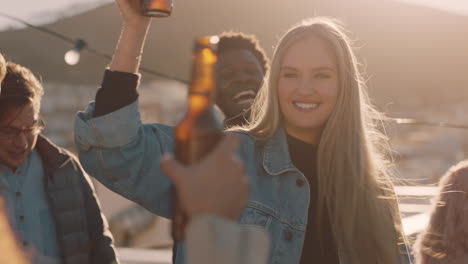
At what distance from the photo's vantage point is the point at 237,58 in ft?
12.2

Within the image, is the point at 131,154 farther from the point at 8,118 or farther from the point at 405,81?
the point at 405,81

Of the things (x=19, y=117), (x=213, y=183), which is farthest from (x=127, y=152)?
(x=19, y=117)

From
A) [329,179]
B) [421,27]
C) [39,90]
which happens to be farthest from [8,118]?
[421,27]

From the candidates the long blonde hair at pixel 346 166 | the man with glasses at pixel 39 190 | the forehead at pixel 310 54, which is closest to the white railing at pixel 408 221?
the long blonde hair at pixel 346 166

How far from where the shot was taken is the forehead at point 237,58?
3668 mm

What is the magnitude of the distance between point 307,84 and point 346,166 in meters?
0.37

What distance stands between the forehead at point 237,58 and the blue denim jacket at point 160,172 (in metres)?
1.38

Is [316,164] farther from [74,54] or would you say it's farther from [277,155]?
[74,54]

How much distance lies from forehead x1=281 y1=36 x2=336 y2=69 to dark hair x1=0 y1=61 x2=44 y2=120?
3.79 feet

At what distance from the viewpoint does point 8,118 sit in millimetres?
2848

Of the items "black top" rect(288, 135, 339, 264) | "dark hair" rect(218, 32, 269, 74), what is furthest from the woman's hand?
"dark hair" rect(218, 32, 269, 74)

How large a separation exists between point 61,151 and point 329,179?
134 centimetres

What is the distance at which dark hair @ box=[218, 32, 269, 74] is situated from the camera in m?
3.82

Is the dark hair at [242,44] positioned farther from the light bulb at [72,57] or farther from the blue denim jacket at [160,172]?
the light bulb at [72,57]
